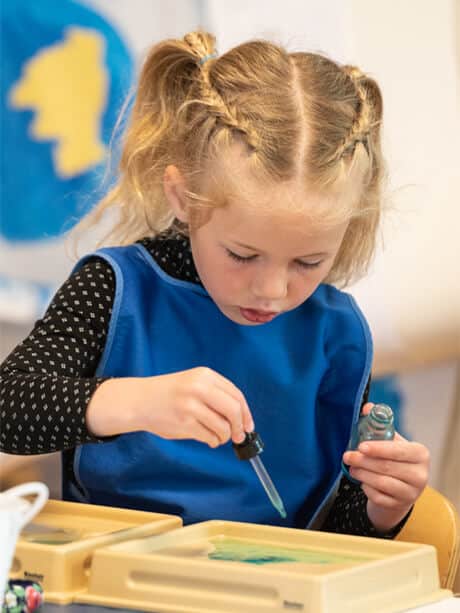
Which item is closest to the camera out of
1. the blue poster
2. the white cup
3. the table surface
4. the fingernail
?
the white cup

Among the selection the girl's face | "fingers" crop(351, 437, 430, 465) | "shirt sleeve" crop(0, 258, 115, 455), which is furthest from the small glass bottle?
"shirt sleeve" crop(0, 258, 115, 455)

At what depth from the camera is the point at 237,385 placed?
124 centimetres

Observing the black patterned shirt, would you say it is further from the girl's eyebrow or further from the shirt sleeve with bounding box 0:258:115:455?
the girl's eyebrow

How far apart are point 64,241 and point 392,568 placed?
994 mm

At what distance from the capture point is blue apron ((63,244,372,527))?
1170 mm

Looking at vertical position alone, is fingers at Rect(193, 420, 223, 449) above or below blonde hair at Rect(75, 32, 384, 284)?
below

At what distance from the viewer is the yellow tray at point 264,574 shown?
0.76 m

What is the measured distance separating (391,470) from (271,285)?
0.23m

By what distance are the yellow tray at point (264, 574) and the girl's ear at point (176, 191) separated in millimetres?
387

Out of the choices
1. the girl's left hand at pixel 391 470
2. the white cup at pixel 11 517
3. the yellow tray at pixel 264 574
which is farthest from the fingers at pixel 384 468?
the white cup at pixel 11 517

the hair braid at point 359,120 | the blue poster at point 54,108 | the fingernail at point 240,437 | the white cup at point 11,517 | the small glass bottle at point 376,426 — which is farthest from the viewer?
the blue poster at point 54,108

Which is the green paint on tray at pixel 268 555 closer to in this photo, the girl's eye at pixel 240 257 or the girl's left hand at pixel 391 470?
the girl's left hand at pixel 391 470

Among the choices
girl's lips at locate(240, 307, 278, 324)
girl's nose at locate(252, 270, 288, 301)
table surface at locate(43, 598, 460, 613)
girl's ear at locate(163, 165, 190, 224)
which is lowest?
table surface at locate(43, 598, 460, 613)

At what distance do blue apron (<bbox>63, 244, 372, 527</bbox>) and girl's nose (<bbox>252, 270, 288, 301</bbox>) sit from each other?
18 cm
